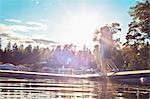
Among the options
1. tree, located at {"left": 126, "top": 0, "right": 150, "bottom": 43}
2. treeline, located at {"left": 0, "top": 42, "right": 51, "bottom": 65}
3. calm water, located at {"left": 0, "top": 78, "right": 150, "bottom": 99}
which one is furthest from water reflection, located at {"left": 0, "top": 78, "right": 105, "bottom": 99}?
treeline, located at {"left": 0, "top": 42, "right": 51, "bottom": 65}

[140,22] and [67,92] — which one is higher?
[140,22]

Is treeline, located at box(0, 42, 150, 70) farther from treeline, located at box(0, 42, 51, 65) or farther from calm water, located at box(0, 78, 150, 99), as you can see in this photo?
calm water, located at box(0, 78, 150, 99)

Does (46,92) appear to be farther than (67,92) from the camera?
No

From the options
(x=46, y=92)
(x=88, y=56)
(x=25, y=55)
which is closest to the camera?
(x=46, y=92)

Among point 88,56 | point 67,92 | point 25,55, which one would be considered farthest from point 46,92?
point 25,55

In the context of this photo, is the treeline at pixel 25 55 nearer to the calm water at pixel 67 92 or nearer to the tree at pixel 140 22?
the tree at pixel 140 22

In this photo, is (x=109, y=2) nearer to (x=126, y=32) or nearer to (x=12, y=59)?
(x=126, y=32)

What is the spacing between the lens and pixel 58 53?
16.2 metres

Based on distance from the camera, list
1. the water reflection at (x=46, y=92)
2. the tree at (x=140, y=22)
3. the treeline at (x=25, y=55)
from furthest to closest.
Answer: the treeline at (x=25, y=55)
the tree at (x=140, y=22)
the water reflection at (x=46, y=92)

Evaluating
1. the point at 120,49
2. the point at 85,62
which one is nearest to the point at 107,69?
the point at 120,49

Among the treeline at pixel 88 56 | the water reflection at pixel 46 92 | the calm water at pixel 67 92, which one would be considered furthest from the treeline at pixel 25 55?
the calm water at pixel 67 92

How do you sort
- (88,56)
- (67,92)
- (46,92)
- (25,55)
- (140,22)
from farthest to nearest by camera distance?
(25,55)
(88,56)
(140,22)
(67,92)
(46,92)

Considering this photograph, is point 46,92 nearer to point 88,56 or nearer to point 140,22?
point 140,22

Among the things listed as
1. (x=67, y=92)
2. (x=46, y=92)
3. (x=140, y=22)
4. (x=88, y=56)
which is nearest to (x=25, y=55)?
(x=88, y=56)
